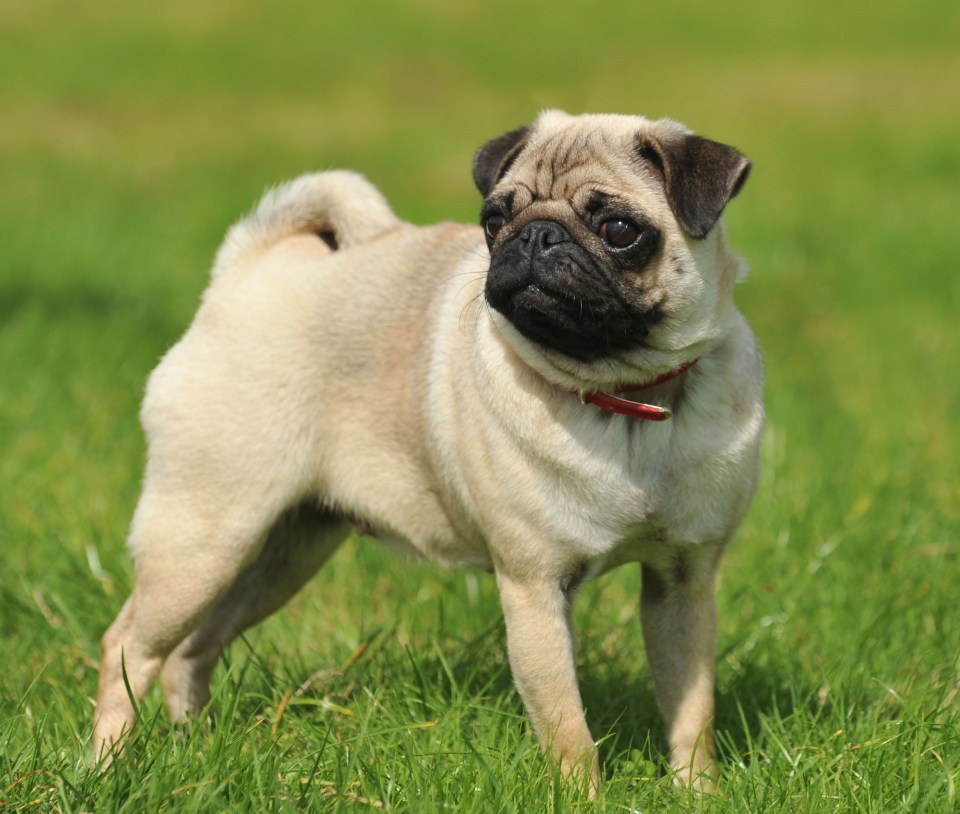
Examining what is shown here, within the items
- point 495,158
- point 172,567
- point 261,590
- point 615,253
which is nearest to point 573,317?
point 615,253

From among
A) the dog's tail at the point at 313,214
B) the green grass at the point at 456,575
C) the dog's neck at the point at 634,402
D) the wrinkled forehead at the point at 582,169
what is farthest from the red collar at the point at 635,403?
the dog's tail at the point at 313,214

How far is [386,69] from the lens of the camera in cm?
2155

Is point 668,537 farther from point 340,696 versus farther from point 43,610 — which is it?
point 43,610

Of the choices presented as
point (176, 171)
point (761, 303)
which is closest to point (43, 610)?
point (761, 303)

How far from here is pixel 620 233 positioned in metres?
3.55

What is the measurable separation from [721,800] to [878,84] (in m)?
19.1

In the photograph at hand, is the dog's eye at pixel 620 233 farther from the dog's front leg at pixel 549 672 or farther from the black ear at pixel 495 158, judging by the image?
the dog's front leg at pixel 549 672

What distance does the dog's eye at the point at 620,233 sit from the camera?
3541mm

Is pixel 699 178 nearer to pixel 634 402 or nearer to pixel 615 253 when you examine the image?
pixel 615 253

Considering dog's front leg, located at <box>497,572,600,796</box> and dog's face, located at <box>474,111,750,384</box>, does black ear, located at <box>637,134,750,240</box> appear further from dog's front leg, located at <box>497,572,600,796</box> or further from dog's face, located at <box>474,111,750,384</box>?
dog's front leg, located at <box>497,572,600,796</box>

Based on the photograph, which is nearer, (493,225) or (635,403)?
(635,403)

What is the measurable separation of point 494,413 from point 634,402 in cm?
39

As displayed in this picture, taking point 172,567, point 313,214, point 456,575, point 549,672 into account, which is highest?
point 313,214

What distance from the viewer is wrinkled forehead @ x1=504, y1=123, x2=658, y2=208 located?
12.0 ft
